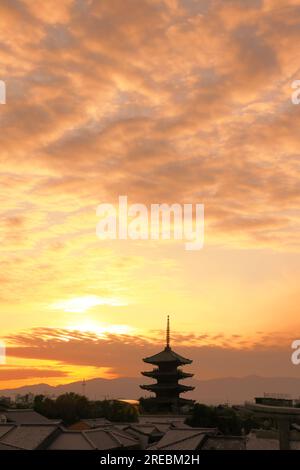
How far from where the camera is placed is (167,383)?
9406 centimetres

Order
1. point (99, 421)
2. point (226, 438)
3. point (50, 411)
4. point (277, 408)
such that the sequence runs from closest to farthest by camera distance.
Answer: point (277, 408) → point (226, 438) → point (99, 421) → point (50, 411)

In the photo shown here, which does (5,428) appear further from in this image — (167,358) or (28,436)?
(167,358)

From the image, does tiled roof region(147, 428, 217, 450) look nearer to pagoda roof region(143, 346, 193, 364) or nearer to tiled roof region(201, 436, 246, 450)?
tiled roof region(201, 436, 246, 450)

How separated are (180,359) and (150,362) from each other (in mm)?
5194

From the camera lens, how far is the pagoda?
302ft

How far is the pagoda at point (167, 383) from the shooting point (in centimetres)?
9219

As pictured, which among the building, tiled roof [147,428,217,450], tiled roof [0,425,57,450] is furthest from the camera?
tiled roof [0,425,57,450]

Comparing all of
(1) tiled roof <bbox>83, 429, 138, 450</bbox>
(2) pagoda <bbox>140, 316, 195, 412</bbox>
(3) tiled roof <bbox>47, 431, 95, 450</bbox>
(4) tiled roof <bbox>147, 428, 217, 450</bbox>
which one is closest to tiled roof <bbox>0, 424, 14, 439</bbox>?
(3) tiled roof <bbox>47, 431, 95, 450</bbox>

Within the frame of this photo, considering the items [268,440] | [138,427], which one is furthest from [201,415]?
[268,440]

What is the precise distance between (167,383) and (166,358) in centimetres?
417

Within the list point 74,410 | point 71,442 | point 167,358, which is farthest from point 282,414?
point 167,358
